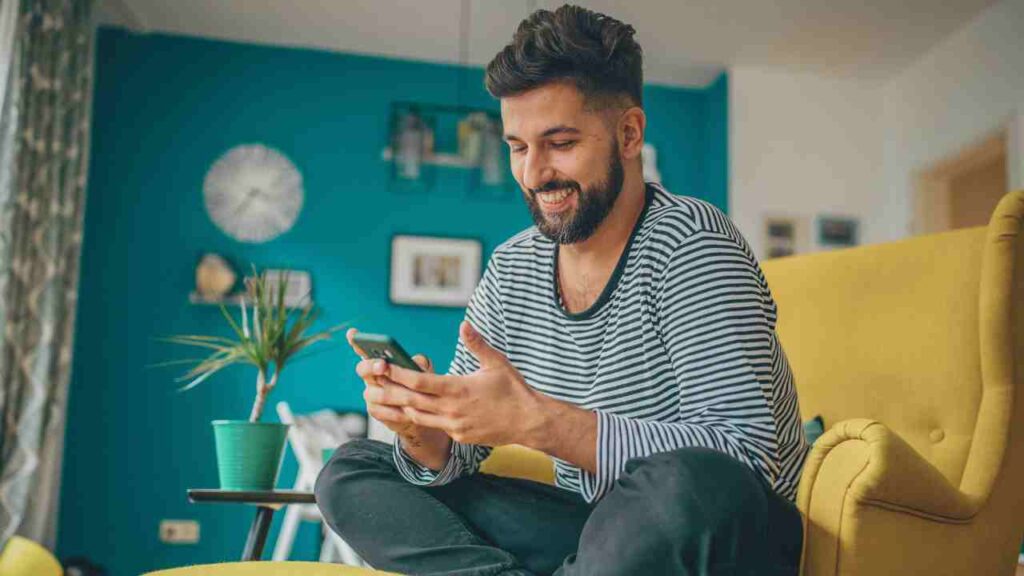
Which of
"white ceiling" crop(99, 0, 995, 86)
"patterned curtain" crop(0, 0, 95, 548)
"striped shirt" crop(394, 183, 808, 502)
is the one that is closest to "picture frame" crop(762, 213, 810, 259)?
"white ceiling" crop(99, 0, 995, 86)

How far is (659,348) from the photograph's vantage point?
55.5 inches

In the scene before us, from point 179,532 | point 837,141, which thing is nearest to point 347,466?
point 179,532

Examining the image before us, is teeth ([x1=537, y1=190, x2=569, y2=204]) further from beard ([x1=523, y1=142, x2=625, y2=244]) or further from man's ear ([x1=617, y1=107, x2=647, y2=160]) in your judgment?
man's ear ([x1=617, y1=107, x2=647, y2=160])

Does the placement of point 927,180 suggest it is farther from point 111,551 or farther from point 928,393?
point 111,551

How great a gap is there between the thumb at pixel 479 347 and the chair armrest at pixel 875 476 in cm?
47

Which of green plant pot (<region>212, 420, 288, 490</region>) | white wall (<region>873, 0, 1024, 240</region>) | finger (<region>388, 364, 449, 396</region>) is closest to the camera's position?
finger (<region>388, 364, 449, 396</region>)

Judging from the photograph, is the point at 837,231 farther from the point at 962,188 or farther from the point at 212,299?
the point at 212,299

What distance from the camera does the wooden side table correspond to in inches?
73.1

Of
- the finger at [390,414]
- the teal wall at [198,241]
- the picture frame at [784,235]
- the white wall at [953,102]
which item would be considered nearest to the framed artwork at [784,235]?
the picture frame at [784,235]

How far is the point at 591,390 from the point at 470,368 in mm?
288

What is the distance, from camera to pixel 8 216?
3.60 metres

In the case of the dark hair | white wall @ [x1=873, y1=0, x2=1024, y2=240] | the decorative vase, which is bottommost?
the decorative vase

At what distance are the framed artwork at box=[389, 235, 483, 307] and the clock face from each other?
1.89 ft

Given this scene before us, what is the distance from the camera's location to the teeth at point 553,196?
1.55 m
